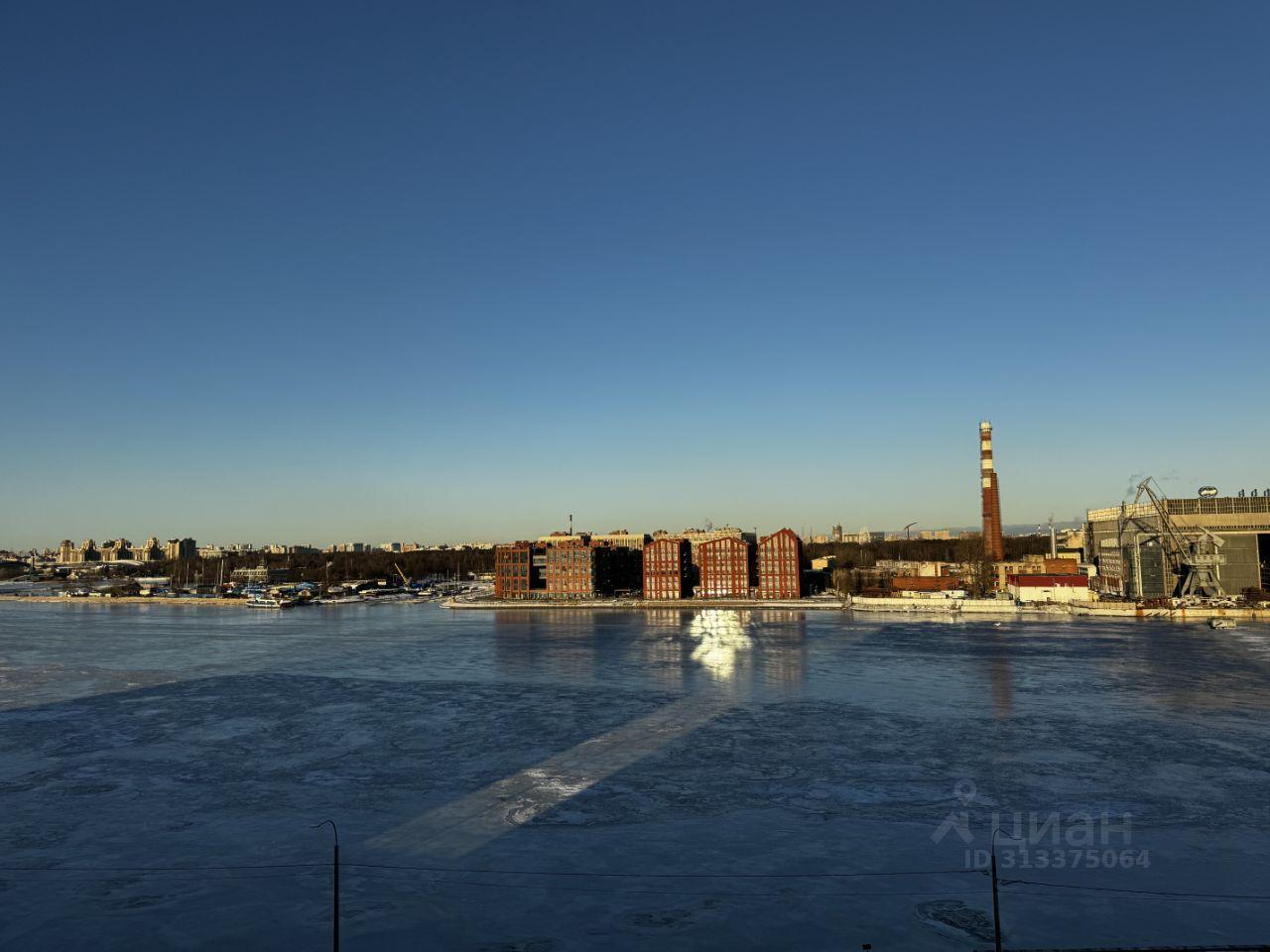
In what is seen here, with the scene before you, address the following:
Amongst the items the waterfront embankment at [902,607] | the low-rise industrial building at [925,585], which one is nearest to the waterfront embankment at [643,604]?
the waterfront embankment at [902,607]

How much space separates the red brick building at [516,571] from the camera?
7675cm

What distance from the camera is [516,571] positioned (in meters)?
77.4

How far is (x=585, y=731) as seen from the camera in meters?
19.6

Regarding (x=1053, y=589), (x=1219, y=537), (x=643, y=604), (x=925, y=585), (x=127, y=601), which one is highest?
(x=1219, y=537)

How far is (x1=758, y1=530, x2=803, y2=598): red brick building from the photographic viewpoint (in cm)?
7156

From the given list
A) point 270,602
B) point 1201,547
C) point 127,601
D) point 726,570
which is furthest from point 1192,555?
point 127,601

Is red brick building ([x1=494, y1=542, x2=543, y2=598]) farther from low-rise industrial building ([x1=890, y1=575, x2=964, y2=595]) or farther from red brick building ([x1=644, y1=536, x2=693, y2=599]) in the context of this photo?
low-rise industrial building ([x1=890, y1=575, x2=964, y2=595])

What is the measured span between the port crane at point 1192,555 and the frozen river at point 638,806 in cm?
3531

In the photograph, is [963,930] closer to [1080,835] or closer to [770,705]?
[1080,835]

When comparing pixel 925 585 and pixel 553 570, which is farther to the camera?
pixel 553 570

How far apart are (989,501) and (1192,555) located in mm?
20228

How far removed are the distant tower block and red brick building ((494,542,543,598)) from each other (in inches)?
1727

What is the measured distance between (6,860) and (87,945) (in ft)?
12.3

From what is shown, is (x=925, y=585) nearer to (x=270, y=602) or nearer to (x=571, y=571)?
(x=571, y=571)
